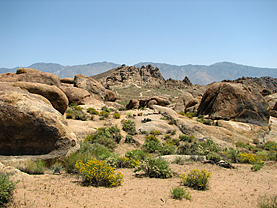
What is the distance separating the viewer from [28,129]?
634 centimetres

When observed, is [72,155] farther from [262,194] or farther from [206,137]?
[206,137]

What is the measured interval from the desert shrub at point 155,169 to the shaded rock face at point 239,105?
1238 cm

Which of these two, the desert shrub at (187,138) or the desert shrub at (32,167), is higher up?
the desert shrub at (32,167)

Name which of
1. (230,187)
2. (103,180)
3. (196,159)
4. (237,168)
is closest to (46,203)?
(103,180)

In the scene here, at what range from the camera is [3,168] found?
514 cm

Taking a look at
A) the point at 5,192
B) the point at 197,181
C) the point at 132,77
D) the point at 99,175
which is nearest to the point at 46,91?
the point at 99,175

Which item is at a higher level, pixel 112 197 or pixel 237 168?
pixel 112 197

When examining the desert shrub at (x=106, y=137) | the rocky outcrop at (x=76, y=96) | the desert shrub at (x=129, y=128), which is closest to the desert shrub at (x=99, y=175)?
the desert shrub at (x=106, y=137)

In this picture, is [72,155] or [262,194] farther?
[72,155]

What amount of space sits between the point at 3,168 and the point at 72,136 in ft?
7.62

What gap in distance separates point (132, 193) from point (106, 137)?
22.0 feet

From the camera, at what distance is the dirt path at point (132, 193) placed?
4.30m

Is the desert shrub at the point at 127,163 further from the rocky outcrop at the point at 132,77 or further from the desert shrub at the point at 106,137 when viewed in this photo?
the rocky outcrop at the point at 132,77

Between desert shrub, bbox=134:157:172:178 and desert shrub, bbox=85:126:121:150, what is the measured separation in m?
4.13
